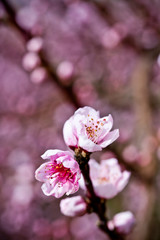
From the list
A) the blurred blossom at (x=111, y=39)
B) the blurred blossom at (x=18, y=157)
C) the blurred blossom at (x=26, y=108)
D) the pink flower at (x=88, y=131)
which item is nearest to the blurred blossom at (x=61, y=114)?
the blurred blossom at (x=26, y=108)

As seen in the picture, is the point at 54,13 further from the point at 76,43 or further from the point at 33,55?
the point at 33,55

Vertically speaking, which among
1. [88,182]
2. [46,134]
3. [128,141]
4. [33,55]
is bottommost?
[88,182]

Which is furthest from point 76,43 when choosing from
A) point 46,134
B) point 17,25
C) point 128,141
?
point 17,25

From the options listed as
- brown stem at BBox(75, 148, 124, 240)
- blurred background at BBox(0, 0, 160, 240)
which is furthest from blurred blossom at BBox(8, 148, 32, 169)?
brown stem at BBox(75, 148, 124, 240)

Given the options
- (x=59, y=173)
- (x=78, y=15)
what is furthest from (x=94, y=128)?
(x=78, y=15)

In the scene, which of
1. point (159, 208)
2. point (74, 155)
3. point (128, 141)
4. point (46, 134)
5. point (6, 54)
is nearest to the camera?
point (74, 155)

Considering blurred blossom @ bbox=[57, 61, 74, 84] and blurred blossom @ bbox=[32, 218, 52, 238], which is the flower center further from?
blurred blossom @ bbox=[32, 218, 52, 238]

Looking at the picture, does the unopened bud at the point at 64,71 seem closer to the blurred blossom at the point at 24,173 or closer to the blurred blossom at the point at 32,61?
the blurred blossom at the point at 32,61
